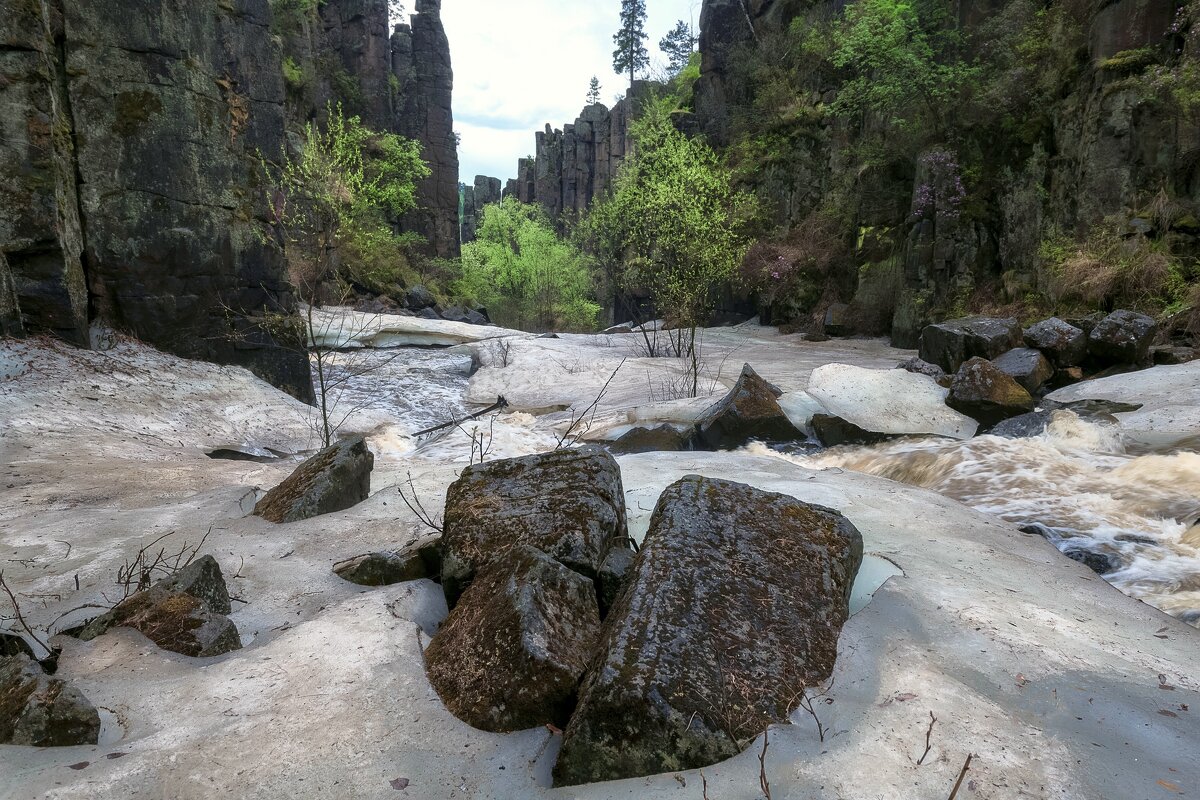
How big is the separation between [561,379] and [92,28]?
809 cm

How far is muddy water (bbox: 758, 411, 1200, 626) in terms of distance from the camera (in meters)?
4.21

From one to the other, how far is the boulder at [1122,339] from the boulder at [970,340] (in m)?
0.95

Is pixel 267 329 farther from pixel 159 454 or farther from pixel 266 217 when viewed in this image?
pixel 159 454

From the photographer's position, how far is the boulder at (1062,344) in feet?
30.9

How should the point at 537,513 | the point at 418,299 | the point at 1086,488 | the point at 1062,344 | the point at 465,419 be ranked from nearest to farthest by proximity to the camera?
1. the point at 537,513
2. the point at 1086,488
3. the point at 1062,344
4. the point at 465,419
5. the point at 418,299

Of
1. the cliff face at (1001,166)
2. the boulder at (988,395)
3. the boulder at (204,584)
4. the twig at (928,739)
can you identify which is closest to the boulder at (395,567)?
the boulder at (204,584)

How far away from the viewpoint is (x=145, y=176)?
8.30m

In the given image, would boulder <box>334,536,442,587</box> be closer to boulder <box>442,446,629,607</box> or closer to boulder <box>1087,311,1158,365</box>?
boulder <box>442,446,629,607</box>

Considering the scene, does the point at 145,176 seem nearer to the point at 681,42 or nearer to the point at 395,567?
the point at 395,567

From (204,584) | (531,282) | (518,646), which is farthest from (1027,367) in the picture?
(531,282)

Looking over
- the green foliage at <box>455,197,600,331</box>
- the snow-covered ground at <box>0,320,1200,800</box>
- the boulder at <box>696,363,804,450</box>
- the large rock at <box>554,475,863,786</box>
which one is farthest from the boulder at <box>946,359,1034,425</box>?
the green foliage at <box>455,197,600,331</box>

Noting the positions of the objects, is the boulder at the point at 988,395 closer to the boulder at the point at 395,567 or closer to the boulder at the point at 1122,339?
the boulder at the point at 1122,339

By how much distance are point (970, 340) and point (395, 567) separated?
30.7 feet

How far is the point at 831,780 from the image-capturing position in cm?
192
